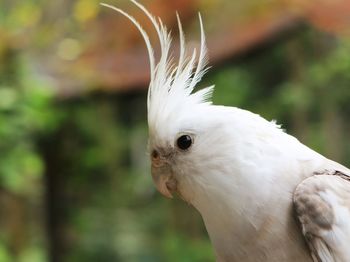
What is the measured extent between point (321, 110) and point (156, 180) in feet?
11.5

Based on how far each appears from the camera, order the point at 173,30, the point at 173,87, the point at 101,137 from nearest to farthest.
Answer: the point at 173,87 → the point at 173,30 → the point at 101,137

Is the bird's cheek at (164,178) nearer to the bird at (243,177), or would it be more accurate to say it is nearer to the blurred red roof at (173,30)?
the bird at (243,177)

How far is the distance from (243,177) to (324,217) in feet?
0.66

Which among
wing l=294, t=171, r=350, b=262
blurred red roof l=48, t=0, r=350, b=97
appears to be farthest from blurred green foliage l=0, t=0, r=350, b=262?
wing l=294, t=171, r=350, b=262

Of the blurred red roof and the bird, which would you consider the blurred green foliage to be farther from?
the bird

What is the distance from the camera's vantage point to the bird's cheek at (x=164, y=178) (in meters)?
1.46

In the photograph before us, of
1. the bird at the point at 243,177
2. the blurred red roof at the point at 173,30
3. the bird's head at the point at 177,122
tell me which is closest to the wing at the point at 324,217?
the bird at the point at 243,177

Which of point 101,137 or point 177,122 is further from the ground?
point 177,122

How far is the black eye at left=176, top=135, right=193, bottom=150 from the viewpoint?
142 cm

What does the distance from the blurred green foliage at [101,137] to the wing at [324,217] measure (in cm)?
213

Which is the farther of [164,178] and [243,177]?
[164,178]

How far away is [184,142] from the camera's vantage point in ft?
4.68

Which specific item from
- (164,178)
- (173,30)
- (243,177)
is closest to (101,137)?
(173,30)

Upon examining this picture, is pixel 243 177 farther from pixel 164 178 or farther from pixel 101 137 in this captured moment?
pixel 101 137
